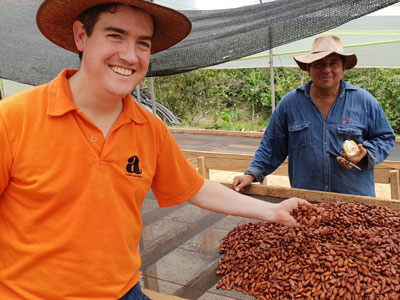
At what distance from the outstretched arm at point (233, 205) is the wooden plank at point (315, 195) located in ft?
2.22

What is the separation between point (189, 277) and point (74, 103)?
105 centimetres

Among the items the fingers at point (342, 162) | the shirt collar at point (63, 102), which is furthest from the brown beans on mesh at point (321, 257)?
the shirt collar at point (63, 102)

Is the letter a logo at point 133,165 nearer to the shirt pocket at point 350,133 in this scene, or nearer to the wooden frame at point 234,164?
the shirt pocket at point 350,133

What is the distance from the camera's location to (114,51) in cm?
128

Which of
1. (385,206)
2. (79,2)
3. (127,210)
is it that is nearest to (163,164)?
(127,210)

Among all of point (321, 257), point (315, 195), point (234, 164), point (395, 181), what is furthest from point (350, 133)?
point (234, 164)

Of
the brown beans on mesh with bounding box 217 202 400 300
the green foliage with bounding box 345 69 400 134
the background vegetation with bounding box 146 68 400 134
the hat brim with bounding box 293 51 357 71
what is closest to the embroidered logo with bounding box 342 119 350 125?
the hat brim with bounding box 293 51 357 71

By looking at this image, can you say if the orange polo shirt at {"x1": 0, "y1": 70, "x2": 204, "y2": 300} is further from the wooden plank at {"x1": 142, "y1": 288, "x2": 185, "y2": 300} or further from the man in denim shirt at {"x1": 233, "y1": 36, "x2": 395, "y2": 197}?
the man in denim shirt at {"x1": 233, "y1": 36, "x2": 395, "y2": 197}

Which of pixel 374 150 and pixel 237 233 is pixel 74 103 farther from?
pixel 374 150

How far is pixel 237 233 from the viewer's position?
2.30m

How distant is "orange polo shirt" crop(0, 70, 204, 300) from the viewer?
120cm

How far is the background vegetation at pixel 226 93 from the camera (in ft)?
42.6

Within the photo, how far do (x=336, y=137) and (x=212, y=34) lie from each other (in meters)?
1.13

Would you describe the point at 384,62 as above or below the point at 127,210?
above
